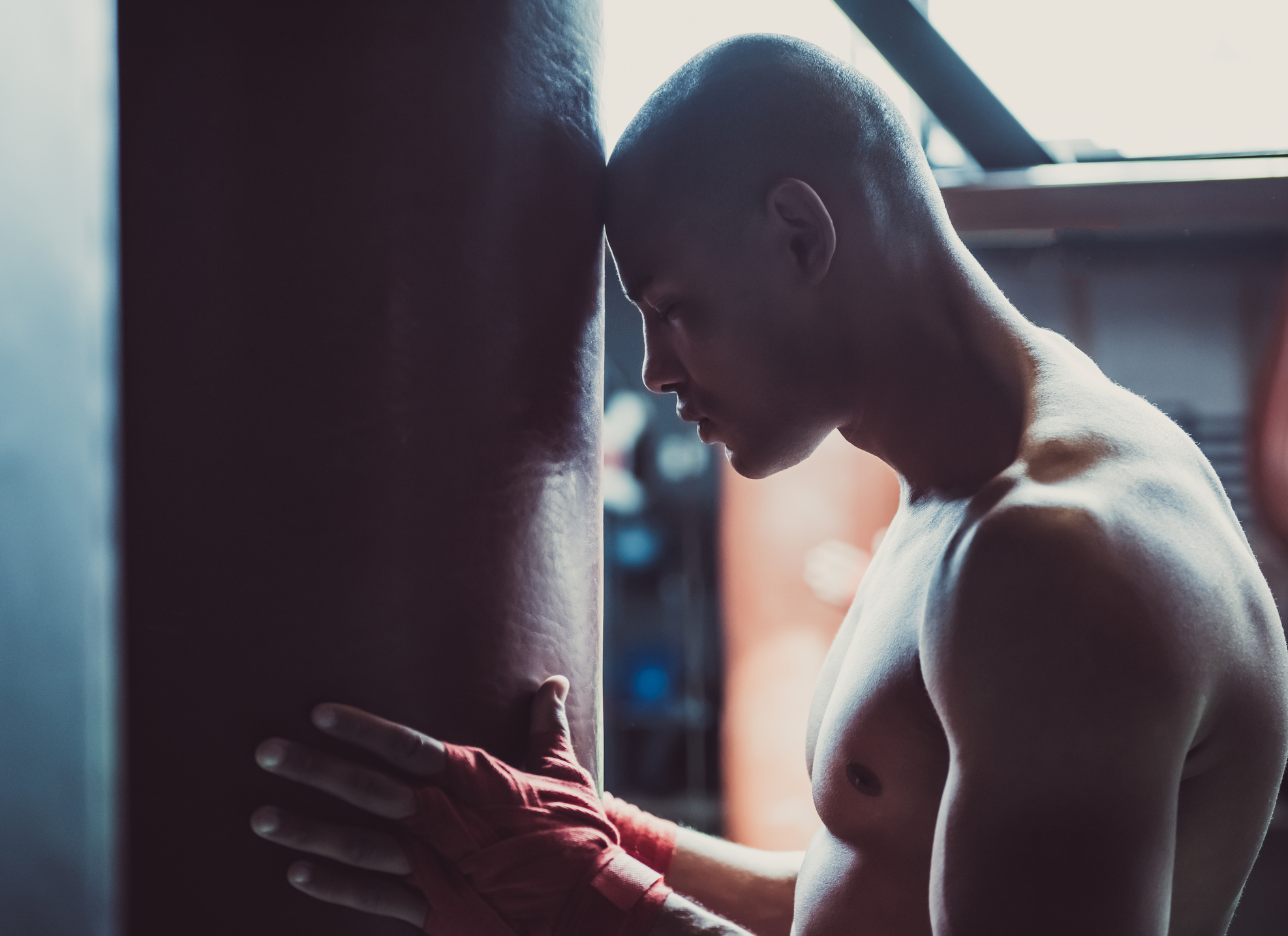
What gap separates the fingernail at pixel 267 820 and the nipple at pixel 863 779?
0.47m

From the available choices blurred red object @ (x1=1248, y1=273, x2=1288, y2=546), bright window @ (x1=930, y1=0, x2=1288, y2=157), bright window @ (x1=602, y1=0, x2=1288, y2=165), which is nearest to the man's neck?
bright window @ (x1=602, y1=0, x2=1288, y2=165)

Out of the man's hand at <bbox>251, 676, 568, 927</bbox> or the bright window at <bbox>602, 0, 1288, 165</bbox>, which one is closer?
the man's hand at <bbox>251, 676, 568, 927</bbox>

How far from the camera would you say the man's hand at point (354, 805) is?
2.26 ft

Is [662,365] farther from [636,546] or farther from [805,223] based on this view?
[636,546]

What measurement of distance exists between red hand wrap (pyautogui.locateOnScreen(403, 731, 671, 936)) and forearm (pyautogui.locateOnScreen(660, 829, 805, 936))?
0.43 m

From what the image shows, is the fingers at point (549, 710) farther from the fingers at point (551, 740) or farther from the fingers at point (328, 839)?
the fingers at point (328, 839)

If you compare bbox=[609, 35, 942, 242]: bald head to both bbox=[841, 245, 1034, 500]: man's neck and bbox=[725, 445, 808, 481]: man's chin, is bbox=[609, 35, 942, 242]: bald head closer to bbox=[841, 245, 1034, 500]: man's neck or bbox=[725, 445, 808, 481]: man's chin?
bbox=[841, 245, 1034, 500]: man's neck

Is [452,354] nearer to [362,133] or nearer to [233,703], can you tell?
[362,133]

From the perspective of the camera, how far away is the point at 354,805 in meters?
0.70

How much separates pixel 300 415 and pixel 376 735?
0.25 m

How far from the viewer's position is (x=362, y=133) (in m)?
0.75

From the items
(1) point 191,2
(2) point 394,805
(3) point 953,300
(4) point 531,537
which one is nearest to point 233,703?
(2) point 394,805

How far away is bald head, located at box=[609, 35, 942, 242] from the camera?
911 millimetres

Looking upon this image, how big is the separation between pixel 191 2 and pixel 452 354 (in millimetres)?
351
